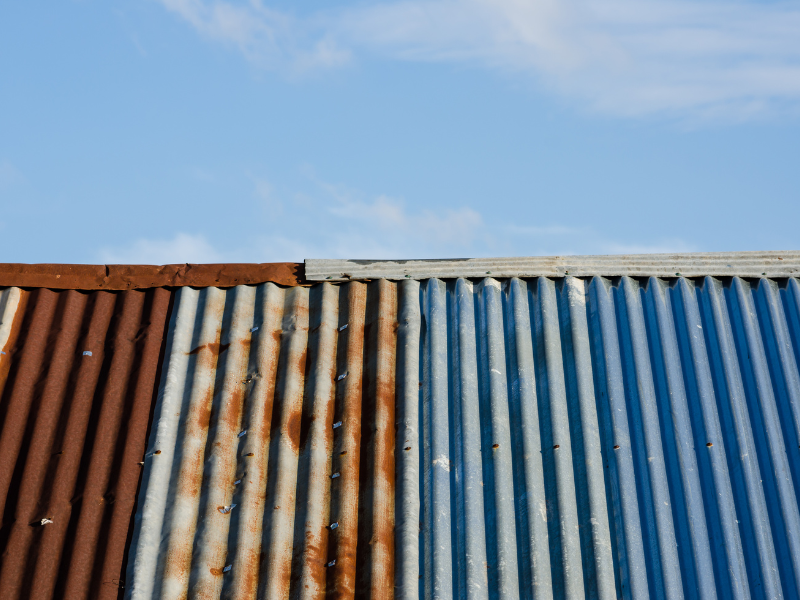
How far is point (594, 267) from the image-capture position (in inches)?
226

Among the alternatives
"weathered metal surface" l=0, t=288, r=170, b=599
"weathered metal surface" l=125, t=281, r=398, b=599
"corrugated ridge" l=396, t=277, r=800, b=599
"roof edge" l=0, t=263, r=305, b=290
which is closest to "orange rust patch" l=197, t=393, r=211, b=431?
"weathered metal surface" l=125, t=281, r=398, b=599

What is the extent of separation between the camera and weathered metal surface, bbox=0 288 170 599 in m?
4.37

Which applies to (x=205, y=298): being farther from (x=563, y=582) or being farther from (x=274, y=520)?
(x=563, y=582)

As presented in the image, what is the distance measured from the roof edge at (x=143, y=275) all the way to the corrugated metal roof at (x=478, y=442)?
5.1 inches

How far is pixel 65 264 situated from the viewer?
5848 millimetres

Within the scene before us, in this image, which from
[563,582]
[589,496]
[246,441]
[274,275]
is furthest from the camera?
[274,275]

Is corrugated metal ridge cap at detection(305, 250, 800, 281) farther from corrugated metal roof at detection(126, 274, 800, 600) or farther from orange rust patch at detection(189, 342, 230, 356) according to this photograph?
orange rust patch at detection(189, 342, 230, 356)

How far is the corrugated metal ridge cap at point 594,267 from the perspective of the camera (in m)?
5.70

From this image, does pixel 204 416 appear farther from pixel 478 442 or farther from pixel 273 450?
pixel 478 442

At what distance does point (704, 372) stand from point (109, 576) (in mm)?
3871

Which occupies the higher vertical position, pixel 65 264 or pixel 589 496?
pixel 65 264

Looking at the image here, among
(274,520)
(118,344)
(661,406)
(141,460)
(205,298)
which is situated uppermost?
(205,298)

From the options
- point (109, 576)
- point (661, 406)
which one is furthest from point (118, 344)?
point (661, 406)

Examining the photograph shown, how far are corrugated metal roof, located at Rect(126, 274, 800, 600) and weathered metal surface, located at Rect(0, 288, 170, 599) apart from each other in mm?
168
